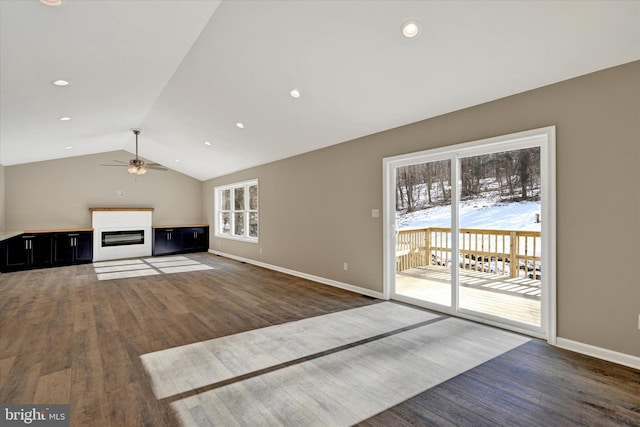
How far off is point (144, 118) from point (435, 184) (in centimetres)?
568

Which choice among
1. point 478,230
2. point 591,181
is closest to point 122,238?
point 478,230

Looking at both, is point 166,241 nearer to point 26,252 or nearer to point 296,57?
point 26,252

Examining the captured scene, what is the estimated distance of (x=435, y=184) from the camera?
160 inches

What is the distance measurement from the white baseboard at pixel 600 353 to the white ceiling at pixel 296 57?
236 centimetres

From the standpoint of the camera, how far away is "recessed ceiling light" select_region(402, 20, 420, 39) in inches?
104

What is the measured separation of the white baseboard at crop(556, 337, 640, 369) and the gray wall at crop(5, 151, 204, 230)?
10.0 m

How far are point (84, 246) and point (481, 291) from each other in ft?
29.3

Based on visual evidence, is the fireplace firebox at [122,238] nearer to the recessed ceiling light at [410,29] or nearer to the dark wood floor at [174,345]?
the dark wood floor at [174,345]

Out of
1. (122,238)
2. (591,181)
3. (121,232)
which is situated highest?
(591,181)

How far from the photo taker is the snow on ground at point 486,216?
3.29 meters

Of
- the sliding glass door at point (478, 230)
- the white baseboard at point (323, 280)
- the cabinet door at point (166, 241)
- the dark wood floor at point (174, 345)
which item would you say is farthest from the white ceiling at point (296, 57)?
the cabinet door at point (166, 241)

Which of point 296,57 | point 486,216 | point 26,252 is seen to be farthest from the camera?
point 26,252

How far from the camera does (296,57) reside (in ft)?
11.2

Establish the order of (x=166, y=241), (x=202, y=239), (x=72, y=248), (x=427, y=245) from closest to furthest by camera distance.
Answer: (x=427, y=245), (x=72, y=248), (x=166, y=241), (x=202, y=239)
